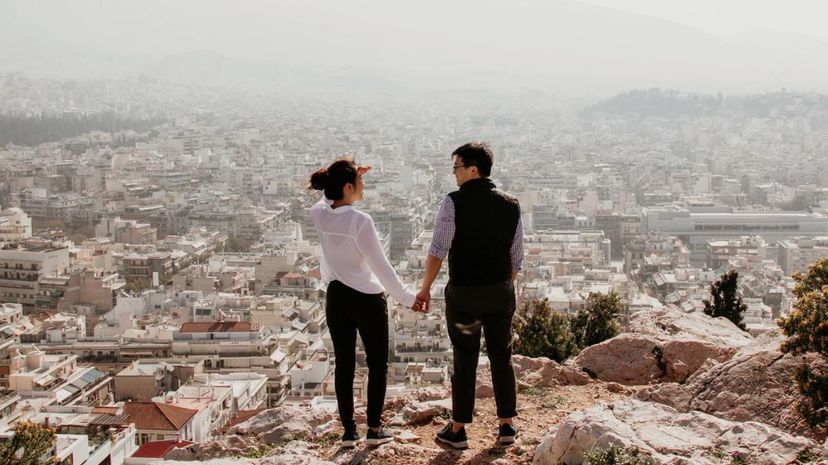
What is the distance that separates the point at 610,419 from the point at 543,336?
4.20 m

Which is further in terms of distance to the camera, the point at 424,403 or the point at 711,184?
the point at 711,184

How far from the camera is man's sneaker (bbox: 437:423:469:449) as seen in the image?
3248 mm

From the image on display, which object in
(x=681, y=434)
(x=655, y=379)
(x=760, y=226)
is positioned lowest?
(x=760, y=226)

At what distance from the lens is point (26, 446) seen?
5793mm

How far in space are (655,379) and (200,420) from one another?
7.28m

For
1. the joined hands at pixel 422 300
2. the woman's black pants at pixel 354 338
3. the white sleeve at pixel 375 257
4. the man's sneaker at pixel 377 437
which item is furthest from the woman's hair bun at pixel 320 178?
the man's sneaker at pixel 377 437

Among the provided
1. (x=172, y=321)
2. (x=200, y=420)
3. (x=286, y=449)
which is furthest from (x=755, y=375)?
(x=172, y=321)

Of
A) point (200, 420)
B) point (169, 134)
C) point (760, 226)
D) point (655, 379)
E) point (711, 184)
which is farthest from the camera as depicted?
point (169, 134)

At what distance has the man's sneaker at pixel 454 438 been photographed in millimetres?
3248

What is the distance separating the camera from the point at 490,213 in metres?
3.14

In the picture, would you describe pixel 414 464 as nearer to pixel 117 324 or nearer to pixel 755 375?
pixel 755 375

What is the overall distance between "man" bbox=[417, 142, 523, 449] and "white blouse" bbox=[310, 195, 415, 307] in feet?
0.40

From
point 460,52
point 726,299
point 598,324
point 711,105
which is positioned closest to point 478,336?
point 598,324

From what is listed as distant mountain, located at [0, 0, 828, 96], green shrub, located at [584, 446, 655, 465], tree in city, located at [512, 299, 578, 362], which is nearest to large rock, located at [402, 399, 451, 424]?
green shrub, located at [584, 446, 655, 465]
